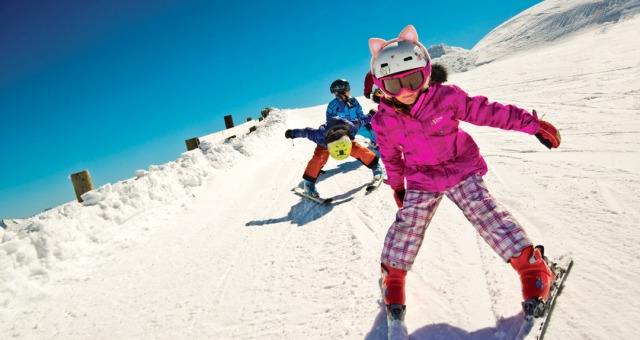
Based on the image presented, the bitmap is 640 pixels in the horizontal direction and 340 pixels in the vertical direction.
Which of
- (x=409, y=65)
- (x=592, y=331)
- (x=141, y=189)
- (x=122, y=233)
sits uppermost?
(x=409, y=65)

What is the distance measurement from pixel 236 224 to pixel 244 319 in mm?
2781

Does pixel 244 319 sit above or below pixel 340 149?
below

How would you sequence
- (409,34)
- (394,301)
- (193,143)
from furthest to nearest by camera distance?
(193,143) < (409,34) < (394,301)

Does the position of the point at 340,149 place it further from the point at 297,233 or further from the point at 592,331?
the point at 592,331

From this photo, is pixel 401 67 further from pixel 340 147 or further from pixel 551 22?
pixel 551 22

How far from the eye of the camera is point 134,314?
3535 millimetres

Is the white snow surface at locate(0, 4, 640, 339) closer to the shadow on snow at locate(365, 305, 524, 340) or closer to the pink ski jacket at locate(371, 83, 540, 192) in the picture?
the shadow on snow at locate(365, 305, 524, 340)

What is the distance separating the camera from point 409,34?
2.84m

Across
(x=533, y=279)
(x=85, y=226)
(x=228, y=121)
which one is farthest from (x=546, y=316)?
(x=228, y=121)

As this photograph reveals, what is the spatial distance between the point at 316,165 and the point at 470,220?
391 centimetres

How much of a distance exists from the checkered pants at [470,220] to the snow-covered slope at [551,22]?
2096 inches

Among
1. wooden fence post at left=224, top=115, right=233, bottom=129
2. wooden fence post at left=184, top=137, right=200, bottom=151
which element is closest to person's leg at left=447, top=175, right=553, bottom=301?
wooden fence post at left=184, top=137, right=200, bottom=151

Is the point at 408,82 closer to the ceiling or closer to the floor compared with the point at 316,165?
closer to the ceiling

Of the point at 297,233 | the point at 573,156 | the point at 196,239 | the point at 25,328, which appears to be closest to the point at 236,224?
the point at 196,239
